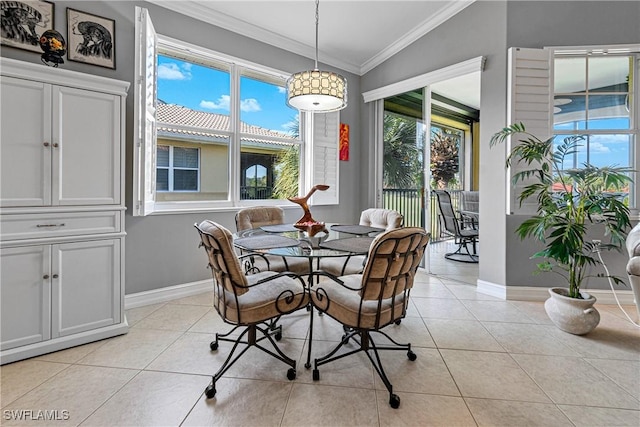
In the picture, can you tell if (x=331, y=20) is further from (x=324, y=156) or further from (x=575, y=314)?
(x=575, y=314)

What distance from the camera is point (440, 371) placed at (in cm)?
192

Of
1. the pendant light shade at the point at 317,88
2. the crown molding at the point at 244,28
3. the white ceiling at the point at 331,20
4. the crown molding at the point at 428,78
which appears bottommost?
the pendant light shade at the point at 317,88

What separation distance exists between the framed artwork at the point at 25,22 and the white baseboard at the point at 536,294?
4.76 meters

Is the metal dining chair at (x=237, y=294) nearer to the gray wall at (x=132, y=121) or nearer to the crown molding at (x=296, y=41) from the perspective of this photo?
the gray wall at (x=132, y=121)

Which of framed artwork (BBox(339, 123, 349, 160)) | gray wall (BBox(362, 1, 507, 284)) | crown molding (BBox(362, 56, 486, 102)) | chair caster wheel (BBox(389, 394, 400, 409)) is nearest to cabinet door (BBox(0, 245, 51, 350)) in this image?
chair caster wheel (BBox(389, 394, 400, 409))

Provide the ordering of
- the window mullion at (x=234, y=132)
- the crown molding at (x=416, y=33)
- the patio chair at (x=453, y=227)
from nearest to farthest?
the crown molding at (x=416, y=33) → the window mullion at (x=234, y=132) → the patio chair at (x=453, y=227)

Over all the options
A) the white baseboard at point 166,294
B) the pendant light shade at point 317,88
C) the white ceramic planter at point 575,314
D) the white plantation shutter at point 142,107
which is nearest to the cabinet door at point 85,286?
the white plantation shutter at point 142,107

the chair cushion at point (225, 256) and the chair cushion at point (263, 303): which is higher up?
the chair cushion at point (225, 256)

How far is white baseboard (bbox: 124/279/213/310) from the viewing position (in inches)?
114

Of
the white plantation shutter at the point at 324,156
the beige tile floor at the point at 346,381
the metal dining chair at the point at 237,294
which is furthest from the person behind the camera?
the white plantation shutter at the point at 324,156

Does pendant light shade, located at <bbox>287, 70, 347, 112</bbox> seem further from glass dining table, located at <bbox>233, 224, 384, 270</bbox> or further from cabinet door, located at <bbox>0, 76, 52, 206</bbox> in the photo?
cabinet door, located at <bbox>0, 76, 52, 206</bbox>

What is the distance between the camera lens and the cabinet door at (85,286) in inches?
82.5

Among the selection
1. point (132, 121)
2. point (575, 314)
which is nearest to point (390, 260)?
point (575, 314)

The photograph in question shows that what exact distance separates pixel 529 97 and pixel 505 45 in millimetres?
607
